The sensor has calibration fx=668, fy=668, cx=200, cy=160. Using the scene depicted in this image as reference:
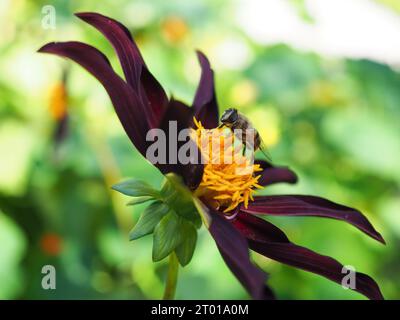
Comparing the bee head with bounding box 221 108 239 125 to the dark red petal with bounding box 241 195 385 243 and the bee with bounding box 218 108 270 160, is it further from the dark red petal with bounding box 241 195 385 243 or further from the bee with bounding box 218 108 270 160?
the dark red petal with bounding box 241 195 385 243

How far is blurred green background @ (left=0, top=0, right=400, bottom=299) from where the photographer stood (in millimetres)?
2010

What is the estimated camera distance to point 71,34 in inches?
87.0

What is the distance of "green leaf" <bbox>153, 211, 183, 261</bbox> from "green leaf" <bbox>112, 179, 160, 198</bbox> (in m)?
0.04

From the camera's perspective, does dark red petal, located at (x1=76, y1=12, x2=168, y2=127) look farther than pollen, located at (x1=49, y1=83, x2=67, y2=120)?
No

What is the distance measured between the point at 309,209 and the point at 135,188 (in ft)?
0.89

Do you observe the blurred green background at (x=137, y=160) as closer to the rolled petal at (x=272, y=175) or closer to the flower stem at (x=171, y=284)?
the rolled petal at (x=272, y=175)

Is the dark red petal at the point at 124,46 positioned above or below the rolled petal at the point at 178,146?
above

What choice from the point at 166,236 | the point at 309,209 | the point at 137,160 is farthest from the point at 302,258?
the point at 137,160

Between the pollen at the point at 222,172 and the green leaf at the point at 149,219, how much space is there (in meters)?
0.07

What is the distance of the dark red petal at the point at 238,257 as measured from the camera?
769mm

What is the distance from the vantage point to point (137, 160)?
2.16m

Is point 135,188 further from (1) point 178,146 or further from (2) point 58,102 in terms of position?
(2) point 58,102

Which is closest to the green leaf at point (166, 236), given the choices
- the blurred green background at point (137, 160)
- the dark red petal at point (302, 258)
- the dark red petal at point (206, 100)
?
the dark red petal at point (302, 258)

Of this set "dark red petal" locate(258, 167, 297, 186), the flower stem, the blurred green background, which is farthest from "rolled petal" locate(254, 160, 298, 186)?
the blurred green background
